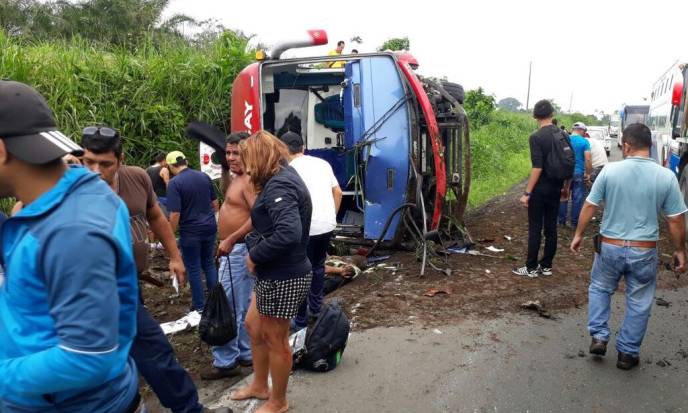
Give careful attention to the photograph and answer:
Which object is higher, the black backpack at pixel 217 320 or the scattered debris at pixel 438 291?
the black backpack at pixel 217 320

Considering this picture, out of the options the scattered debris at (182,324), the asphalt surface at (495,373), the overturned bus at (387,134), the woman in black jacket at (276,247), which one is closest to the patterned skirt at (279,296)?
the woman in black jacket at (276,247)

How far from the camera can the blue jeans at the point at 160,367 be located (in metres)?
2.75

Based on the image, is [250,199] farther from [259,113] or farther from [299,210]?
[259,113]

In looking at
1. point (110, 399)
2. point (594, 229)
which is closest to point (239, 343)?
point (110, 399)

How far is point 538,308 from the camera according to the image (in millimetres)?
4867

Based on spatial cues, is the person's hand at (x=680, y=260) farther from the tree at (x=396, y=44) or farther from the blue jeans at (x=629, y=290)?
the tree at (x=396, y=44)

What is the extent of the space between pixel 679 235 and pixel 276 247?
284 centimetres

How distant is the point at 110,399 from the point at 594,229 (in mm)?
8189

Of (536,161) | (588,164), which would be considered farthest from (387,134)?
(588,164)

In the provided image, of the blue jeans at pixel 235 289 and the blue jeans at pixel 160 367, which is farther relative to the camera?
the blue jeans at pixel 235 289

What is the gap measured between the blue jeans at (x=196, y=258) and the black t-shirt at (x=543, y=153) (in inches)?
133

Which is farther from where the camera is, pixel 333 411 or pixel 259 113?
pixel 259 113

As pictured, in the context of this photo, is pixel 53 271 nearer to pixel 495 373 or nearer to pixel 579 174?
pixel 495 373

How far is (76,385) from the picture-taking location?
4.57 ft
